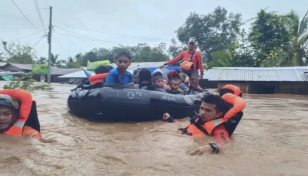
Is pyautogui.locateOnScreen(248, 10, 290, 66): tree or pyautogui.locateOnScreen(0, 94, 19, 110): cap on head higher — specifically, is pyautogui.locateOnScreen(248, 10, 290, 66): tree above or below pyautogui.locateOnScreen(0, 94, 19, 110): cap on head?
above

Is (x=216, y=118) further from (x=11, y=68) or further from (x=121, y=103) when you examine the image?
(x=11, y=68)

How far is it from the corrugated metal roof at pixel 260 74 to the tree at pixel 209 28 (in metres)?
10.6

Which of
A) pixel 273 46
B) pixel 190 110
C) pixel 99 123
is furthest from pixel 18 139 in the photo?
pixel 273 46

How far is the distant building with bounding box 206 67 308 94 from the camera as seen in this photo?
18.4 m

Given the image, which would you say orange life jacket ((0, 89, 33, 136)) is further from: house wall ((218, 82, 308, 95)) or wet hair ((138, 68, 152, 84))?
house wall ((218, 82, 308, 95))

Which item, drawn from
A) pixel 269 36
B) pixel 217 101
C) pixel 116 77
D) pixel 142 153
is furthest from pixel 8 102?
pixel 269 36

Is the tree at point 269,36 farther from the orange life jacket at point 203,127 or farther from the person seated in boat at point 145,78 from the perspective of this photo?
the orange life jacket at point 203,127

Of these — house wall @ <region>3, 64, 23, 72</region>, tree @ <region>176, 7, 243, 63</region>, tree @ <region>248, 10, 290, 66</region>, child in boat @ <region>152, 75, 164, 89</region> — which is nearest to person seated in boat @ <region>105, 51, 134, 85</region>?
child in boat @ <region>152, 75, 164, 89</region>

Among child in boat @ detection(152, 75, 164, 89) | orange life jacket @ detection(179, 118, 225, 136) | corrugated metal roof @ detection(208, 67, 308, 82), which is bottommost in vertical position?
orange life jacket @ detection(179, 118, 225, 136)

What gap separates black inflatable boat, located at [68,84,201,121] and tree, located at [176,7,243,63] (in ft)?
86.6

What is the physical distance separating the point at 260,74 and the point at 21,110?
59.3 ft

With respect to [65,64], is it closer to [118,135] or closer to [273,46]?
[273,46]

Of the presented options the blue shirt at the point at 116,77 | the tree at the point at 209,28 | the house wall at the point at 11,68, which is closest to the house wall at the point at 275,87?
the tree at the point at 209,28

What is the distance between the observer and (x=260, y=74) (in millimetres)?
19422
